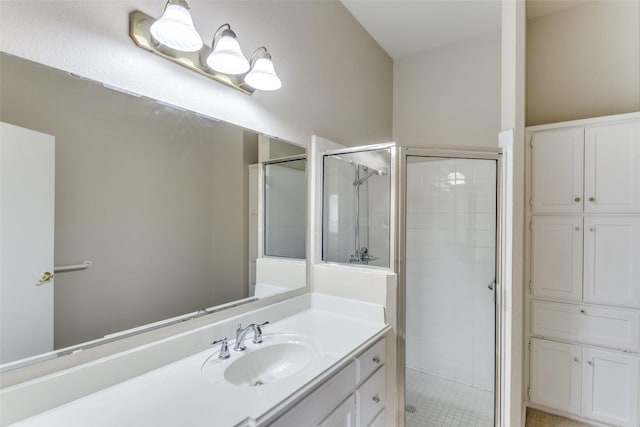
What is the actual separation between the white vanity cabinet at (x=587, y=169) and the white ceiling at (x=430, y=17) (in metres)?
1.05

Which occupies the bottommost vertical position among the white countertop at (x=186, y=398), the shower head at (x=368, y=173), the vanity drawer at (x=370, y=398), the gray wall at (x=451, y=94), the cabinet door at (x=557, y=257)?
the vanity drawer at (x=370, y=398)

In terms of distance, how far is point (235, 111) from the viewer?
1.44m

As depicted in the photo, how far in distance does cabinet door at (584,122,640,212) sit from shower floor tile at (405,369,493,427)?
1.55 m

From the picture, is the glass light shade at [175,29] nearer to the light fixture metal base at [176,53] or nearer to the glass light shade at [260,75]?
the light fixture metal base at [176,53]

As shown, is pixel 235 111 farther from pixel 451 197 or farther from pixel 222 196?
pixel 451 197

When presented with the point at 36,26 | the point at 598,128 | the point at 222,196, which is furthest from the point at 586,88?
the point at 36,26

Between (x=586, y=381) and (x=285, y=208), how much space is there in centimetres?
237

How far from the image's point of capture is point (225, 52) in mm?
1231

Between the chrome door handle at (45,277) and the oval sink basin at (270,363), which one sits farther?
the oval sink basin at (270,363)

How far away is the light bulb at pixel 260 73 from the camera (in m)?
1.41

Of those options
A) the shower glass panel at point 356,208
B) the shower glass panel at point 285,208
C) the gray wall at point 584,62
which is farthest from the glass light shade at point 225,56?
the gray wall at point 584,62

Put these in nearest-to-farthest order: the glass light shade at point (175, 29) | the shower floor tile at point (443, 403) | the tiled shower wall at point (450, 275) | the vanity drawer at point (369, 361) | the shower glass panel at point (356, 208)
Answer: the glass light shade at point (175, 29) < the vanity drawer at point (369, 361) < the shower glass panel at point (356, 208) < the shower floor tile at point (443, 403) < the tiled shower wall at point (450, 275)

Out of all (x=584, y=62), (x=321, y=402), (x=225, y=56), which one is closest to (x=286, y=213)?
(x=225, y=56)

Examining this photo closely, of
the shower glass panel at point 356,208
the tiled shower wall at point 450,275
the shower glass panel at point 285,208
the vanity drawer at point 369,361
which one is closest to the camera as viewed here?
the vanity drawer at point 369,361
